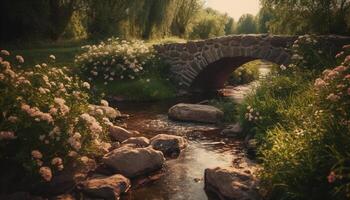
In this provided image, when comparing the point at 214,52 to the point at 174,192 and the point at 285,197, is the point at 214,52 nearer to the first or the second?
the point at 174,192

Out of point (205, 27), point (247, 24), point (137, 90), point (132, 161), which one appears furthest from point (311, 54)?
point (247, 24)

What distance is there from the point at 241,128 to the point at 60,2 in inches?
649

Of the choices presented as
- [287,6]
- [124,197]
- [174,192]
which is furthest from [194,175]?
[287,6]

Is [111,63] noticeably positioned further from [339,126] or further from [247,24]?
[247,24]

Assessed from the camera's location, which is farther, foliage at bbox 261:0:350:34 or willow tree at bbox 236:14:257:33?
willow tree at bbox 236:14:257:33

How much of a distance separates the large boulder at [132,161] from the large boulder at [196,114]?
15.9 feet

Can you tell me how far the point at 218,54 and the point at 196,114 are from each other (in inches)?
181

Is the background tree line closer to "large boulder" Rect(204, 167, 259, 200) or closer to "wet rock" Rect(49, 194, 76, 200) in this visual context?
"large boulder" Rect(204, 167, 259, 200)

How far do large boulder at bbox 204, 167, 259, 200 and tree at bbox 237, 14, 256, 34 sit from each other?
189 feet

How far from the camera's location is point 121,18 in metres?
26.2

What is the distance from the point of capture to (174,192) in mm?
7355

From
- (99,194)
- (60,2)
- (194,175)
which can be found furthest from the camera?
(60,2)

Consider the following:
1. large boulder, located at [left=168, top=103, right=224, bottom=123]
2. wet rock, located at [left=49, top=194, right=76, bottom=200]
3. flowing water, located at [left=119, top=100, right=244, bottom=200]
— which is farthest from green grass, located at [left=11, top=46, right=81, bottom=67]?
wet rock, located at [left=49, top=194, right=76, bottom=200]

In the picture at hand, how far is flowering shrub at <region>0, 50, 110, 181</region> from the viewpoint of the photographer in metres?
6.23
